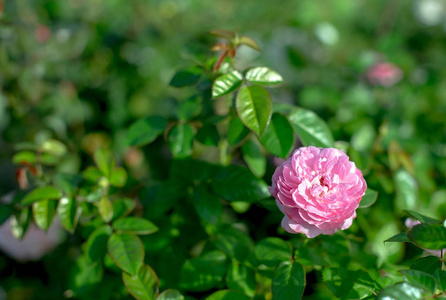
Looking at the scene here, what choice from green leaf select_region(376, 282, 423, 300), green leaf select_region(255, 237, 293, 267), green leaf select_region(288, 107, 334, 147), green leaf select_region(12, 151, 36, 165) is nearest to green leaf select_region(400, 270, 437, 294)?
green leaf select_region(376, 282, 423, 300)

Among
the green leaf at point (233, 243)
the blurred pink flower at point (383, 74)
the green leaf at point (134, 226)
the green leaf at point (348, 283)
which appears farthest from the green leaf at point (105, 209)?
the blurred pink flower at point (383, 74)

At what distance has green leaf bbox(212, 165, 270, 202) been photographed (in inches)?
33.3

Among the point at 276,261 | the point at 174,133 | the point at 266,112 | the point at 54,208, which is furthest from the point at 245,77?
A: the point at 54,208

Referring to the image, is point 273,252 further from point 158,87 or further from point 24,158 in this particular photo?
point 158,87

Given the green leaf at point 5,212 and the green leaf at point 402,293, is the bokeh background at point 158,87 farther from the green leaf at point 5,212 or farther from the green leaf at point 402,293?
the green leaf at point 402,293

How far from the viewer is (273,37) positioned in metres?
2.54

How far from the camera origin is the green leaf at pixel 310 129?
0.86 meters

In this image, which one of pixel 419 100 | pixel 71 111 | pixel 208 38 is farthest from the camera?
pixel 208 38

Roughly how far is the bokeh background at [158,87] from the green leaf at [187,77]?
104 millimetres

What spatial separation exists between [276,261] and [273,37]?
2.03 meters

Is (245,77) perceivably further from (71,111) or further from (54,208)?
(71,111)

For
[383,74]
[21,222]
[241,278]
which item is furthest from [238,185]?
[383,74]

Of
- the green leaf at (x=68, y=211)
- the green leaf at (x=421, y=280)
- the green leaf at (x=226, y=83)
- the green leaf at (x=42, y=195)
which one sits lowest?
the green leaf at (x=68, y=211)

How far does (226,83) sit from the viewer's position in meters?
0.81
